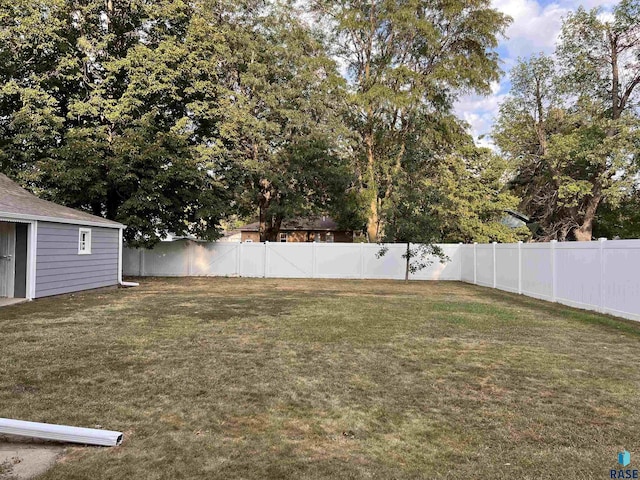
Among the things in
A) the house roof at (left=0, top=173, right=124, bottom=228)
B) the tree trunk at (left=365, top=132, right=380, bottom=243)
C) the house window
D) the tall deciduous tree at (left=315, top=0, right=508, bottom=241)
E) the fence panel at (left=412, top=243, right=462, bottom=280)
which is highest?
the tall deciduous tree at (left=315, top=0, right=508, bottom=241)

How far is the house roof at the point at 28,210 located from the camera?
8.98 metres

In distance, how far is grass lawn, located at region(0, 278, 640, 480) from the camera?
8.57 feet

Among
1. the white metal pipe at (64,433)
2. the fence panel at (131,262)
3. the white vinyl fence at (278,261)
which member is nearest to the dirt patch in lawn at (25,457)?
the white metal pipe at (64,433)

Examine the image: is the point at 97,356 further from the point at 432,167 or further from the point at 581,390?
the point at 432,167

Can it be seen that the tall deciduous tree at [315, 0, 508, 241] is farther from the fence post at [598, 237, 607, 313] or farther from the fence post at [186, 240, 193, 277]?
the fence post at [598, 237, 607, 313]

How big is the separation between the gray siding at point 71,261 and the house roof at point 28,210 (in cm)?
22

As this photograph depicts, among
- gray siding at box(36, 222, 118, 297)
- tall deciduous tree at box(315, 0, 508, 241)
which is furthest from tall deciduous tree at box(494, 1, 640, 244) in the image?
gray siding at box(36, 222, 118, 297)

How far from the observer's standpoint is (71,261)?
36.3ft

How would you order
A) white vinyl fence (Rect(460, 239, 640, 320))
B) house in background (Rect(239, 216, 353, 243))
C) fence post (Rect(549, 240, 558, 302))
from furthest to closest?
1. house in background (Rect(239, 216, 353, 243))
2. fence post (Rect(549, 240, 558, 302))
3. white vinyl fence (Rect(460, 239, 640, 320))

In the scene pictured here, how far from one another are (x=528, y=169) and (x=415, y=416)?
24.8m

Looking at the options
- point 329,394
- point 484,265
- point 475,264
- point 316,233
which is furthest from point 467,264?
point 316,233

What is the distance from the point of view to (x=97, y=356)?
493 cm

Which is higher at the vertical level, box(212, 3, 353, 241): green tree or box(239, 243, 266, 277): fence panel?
box(212, 3, 353, 241): green tree

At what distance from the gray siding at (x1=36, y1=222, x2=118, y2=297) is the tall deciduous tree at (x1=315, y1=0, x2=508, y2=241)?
11636 millimetres
